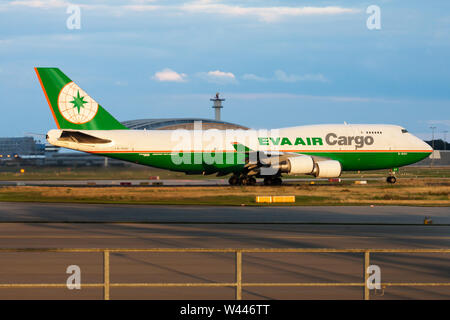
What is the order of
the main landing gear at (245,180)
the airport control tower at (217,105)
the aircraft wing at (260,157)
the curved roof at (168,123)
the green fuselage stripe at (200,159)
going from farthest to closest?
the airport control tower at (217,105)
the curved roof at (168,123)
the main landing gear at (245,180)
the green fuselage stripe at (200,159)
the aircraft wing at (260,157)

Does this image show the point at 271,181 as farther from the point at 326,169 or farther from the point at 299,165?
the point at 326,169

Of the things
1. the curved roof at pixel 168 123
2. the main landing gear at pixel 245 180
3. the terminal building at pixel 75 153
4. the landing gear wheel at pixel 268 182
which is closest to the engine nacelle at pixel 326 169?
the landing gear wheel at pixel 268 182

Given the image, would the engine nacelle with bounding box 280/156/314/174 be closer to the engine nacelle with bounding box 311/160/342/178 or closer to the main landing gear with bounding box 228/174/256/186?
the engine nacelle with bounding box 311/160/342/178

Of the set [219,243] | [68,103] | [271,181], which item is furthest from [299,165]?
[219,243]

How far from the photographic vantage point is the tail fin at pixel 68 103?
49.2 meters

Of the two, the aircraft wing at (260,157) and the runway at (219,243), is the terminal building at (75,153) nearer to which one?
the aircraft wing at (260,157)

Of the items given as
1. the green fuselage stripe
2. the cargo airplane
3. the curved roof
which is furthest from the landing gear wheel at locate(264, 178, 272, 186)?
the curved roof

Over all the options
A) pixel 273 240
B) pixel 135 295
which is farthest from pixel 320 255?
pixel 135 295

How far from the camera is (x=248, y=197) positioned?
4075 centimetres

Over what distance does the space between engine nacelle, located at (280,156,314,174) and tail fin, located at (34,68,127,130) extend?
14283 millimetres

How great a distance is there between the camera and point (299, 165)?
157ft

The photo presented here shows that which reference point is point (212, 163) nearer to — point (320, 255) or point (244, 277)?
point (320, 255)

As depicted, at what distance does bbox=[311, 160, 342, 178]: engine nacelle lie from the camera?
1897 inches

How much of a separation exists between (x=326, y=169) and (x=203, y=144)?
31.6 feet
